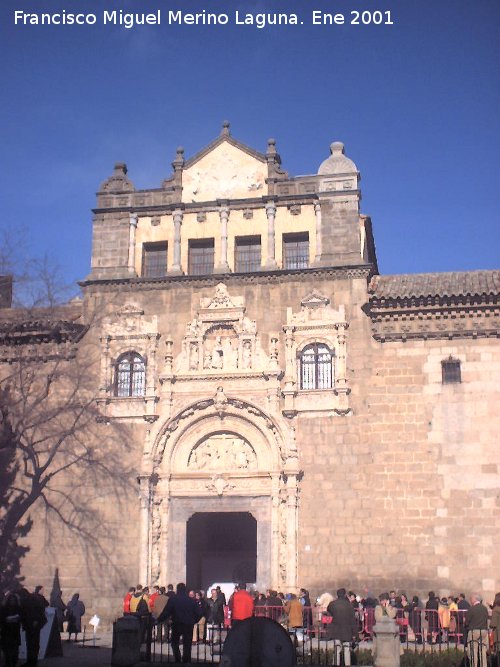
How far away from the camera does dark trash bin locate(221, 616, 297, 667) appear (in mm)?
12031

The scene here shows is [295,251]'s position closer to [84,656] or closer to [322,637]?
[322,637]

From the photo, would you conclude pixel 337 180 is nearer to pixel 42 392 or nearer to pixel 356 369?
pixel 356 369

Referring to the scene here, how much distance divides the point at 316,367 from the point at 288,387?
3.59 feet

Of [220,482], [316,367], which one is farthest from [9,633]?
[316,367]

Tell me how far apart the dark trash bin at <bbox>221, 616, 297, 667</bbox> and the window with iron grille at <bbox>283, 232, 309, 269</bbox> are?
653 inches

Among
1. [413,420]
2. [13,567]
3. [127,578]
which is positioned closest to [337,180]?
[413,420]

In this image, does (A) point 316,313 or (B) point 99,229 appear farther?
(B) point 99,229

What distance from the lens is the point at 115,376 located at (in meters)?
27.6

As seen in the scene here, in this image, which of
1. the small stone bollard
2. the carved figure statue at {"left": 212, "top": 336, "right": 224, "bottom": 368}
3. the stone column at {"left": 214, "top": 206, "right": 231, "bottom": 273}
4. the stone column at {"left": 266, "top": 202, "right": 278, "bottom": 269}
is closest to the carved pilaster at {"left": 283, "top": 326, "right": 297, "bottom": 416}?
the carved figure statue at {"left": 212, "top": 336, "right": 224, "bottom": 368}

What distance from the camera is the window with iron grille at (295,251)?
2772cm

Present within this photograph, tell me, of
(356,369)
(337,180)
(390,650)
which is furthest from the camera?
(337,180)

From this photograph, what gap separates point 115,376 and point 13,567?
6344 millimetres

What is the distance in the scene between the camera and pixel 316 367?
26391mm

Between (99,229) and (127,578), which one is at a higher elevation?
(99,229)
